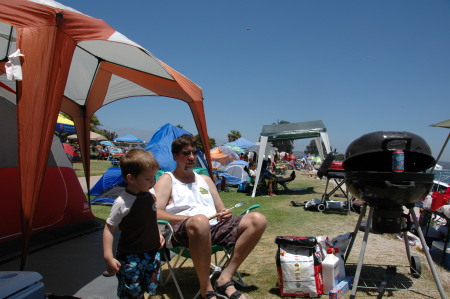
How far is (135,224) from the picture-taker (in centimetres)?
200

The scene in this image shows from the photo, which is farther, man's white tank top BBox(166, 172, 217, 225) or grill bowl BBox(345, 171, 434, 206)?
man's white tank top BBox(166, 172, 217, 225)

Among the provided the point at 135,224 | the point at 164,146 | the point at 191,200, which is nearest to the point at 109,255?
the point at 135,224

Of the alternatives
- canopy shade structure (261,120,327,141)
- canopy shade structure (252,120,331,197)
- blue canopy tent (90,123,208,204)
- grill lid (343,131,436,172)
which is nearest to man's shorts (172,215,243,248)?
grill lid (343,131,436,172)

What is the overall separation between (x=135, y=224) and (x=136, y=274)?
312mm

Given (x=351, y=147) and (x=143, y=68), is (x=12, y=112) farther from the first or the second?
(x=351, y=147)

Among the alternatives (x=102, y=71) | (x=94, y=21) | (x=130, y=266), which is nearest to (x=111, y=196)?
(x=102, y=71)

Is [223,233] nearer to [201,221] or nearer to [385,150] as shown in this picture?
[201,221]

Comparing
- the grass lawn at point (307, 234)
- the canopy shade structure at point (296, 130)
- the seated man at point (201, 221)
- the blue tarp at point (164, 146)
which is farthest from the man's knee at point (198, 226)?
the canopy shade structure at point (296, 130)

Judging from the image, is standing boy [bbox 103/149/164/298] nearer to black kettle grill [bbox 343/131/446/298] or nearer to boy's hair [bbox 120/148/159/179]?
boy's hair [bbox 120/148/159/179]

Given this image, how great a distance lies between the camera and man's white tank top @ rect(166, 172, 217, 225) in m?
2.73

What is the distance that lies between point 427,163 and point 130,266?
8.02 feet

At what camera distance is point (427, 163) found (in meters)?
2.67

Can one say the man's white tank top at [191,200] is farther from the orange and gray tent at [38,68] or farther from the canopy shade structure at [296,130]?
the canopy shade structure at [296,130]

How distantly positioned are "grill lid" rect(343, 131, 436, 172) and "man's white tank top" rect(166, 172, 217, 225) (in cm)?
126
